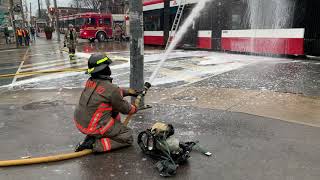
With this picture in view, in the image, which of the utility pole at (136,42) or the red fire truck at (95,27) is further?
the red fire truck at (95,27)

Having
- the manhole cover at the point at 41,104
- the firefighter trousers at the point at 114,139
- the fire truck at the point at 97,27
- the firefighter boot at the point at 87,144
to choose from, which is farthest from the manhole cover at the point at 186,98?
the fire truck at the point at 97,27

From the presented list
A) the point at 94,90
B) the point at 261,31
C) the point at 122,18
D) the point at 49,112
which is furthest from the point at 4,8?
the point at 94,90

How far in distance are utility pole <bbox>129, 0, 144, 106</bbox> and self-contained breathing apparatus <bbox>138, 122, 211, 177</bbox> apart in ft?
8.22

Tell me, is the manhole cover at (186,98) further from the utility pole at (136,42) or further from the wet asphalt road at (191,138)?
the utility pole at (136,42)

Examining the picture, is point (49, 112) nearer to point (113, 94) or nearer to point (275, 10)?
point (113, 94)

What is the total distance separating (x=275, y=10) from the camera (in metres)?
14.8

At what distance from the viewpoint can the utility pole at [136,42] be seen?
6.86 m

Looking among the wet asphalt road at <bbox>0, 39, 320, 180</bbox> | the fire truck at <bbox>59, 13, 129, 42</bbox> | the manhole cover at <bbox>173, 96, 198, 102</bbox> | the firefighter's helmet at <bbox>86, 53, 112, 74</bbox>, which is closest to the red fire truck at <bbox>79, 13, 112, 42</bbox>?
the fire truck at <bbox>59, 13, 129, 42</bbox>

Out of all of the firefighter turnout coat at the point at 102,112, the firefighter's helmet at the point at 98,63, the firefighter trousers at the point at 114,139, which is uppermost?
the firefighter's helmet at the point at 98,63

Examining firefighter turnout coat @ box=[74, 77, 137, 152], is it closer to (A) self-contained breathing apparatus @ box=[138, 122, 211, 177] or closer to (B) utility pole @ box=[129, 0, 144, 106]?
(A) self-contained breathing apparatus @ box=[138, 122, 211, 177]

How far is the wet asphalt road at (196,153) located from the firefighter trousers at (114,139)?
0.10 m

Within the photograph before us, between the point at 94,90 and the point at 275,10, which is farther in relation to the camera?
the point at 275,10

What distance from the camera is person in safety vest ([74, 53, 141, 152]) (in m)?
4.63

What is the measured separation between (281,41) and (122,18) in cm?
3168
